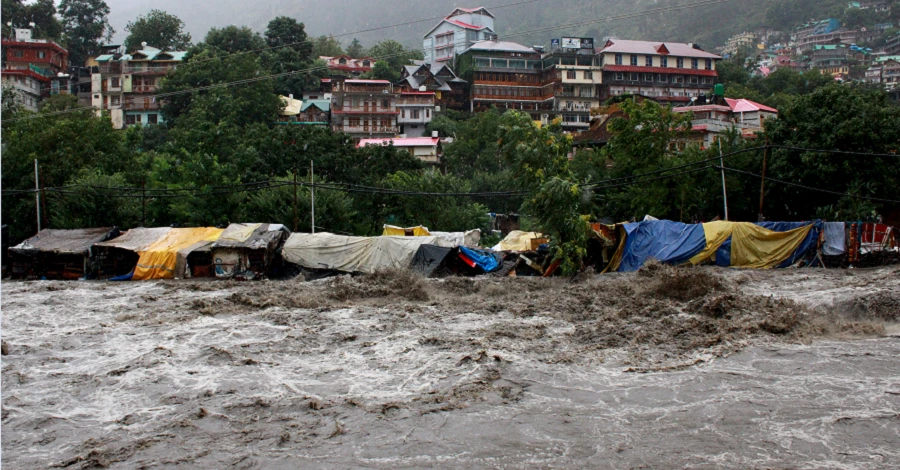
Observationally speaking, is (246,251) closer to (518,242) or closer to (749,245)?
(518,242)

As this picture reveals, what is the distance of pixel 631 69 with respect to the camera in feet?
232

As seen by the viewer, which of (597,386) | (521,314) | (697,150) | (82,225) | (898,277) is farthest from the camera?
(697,150)

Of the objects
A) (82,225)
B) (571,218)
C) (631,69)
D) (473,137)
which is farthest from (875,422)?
(631,69)

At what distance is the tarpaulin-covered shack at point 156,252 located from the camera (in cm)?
2773

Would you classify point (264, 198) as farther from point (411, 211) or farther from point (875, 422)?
point (875, 422)

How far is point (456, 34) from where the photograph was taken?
89.8 m

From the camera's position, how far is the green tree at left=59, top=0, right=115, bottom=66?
8519cm

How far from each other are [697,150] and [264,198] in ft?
68.5

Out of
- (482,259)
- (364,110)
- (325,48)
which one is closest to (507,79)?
(364,110)

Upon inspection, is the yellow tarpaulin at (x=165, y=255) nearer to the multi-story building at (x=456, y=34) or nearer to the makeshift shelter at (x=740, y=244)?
the makeshift shelter at (x=740, y=244)

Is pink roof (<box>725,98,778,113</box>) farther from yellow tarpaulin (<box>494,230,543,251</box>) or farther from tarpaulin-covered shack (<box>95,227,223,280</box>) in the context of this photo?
tarpaulin-covered shack (<box>95,227,223,280</box>)

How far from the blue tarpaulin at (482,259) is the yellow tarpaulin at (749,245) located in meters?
7.05

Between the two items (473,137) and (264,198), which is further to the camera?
(473,137)

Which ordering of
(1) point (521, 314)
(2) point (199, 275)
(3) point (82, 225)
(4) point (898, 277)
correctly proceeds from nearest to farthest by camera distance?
(1) point (521, 314), (4) point (898, 277), (2) point (199, 275), (3) point (82, 225)
